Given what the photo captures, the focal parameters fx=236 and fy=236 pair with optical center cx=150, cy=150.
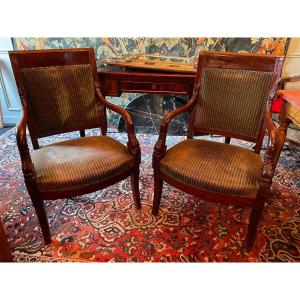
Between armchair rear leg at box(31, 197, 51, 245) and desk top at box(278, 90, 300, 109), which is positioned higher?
desk top at box(278, 90, 300, 109)

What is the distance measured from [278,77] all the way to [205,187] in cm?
82

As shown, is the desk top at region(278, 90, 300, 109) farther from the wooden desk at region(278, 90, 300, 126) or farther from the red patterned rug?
the red patterned rug

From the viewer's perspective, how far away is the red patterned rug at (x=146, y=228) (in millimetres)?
1374

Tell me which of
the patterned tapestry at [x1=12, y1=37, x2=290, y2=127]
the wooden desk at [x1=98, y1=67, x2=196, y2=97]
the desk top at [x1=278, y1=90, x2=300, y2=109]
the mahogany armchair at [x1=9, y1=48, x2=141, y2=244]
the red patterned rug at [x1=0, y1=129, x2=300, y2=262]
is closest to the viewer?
the mahogany armchair at [x1=9, y1=48, x2=141, y2=244]

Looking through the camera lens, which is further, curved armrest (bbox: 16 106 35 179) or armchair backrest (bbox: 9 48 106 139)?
armchair backrest (bbox: 9 48 106 139)

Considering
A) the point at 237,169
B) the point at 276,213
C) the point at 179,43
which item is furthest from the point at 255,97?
the point at 179,43

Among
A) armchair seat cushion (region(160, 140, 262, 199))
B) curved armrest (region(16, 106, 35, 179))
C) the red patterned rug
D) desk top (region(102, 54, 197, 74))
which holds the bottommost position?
the red patterned rug

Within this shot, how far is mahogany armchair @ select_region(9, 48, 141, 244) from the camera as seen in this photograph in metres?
1.25

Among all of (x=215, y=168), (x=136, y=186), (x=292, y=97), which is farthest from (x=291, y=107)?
(x=136, y=186)

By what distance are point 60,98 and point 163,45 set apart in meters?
1.63

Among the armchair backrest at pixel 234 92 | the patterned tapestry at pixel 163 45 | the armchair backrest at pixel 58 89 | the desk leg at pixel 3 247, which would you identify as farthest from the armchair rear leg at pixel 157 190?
the patterned tapestry at pixel 163 45

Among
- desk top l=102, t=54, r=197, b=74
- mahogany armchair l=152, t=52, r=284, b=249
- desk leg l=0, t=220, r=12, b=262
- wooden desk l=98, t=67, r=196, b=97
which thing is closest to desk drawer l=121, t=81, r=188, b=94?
wooden desk l=98, t=67, r=196, b=97

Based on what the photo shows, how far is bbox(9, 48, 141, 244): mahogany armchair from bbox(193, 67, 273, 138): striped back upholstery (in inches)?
22.3
